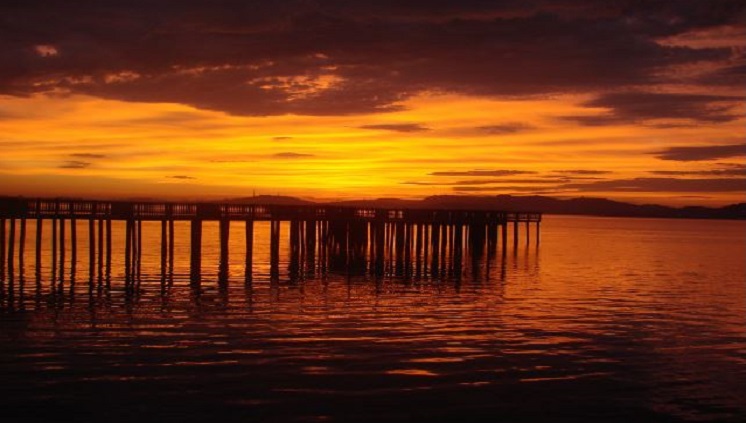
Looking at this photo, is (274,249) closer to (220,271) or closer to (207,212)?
(207,212)

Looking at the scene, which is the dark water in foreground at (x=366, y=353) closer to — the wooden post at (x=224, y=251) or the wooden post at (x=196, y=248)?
the wooden post at (x=224, y=251)

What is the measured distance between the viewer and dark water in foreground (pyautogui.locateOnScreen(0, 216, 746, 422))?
1487 cm

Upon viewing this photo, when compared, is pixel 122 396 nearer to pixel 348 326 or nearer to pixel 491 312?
pixel 348 326

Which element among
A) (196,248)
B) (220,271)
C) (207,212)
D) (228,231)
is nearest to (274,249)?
(228,231)

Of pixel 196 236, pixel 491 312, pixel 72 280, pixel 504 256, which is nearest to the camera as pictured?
pixel 491 312

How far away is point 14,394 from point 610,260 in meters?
49.7

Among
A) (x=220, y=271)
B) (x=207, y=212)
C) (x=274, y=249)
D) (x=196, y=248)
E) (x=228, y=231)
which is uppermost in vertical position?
(x=207, y=212)

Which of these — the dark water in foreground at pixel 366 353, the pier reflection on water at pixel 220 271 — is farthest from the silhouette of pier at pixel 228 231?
the dark water in foreground at pixel 366 353

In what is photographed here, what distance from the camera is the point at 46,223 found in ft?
380

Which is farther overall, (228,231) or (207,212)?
(228,231)

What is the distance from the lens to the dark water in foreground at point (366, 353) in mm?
14867

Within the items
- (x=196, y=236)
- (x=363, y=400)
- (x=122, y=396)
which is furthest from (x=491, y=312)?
(x=196, y=236)

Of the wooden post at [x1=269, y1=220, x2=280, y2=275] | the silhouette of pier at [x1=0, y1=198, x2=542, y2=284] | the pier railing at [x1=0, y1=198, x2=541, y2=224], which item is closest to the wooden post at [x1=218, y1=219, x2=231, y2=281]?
the silhouette of pier at [x1=0, y1=198, x2=542, y2=284]

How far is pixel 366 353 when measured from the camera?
19500 millimetres
